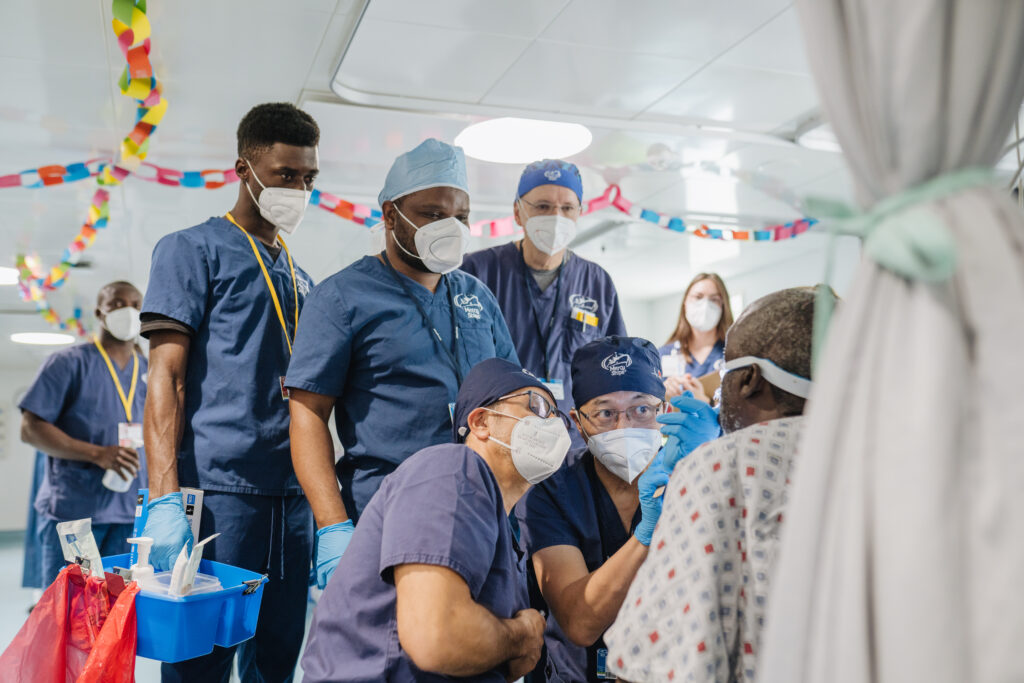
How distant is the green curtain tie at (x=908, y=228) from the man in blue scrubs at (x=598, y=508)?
31.6 inches

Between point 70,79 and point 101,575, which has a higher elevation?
point 70,79

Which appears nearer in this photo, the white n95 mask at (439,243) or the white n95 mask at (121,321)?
the white n95 mask at (439,243)

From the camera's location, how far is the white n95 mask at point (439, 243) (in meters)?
2.17

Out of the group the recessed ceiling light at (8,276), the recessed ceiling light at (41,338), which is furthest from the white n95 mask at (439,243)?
the recessed ceiling light at (41,338)

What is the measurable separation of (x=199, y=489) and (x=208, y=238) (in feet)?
2.23

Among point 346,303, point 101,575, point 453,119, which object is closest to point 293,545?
point 101,575

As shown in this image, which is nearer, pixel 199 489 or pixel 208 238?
pixel 199 489

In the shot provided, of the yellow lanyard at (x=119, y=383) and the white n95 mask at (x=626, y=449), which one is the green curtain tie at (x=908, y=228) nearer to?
the white n95 mask at (x=626, y=449)

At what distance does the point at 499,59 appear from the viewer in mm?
3932

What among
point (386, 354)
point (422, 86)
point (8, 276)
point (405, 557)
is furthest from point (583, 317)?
point (8, 276)

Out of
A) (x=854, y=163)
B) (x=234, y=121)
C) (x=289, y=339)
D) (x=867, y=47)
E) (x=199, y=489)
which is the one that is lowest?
(x=199, y=489)

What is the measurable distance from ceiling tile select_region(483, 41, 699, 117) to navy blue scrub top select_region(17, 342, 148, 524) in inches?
99.5

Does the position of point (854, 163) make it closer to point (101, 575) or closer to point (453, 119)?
point (101, 575)

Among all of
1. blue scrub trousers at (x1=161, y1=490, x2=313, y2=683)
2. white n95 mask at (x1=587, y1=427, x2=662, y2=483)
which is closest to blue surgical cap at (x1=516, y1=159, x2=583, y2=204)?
white n95 mask at (x1=587, y1=427, x2=662, y2=483)
